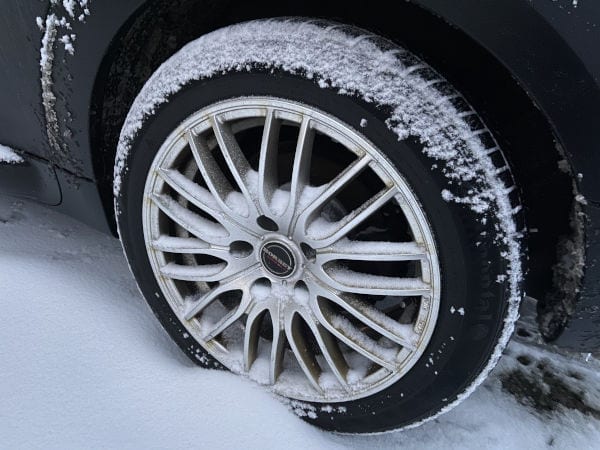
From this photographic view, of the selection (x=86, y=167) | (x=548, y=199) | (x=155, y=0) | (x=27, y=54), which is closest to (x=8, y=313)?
(x=86, y=167)

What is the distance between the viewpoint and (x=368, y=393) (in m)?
1.36

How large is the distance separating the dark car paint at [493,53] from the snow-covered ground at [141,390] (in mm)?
261

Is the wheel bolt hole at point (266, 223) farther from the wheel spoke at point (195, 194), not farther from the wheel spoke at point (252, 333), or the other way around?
the wheel spoke at point (252, 333)

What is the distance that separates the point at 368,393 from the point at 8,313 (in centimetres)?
101

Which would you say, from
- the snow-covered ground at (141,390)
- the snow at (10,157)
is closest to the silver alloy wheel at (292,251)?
the snow-covered ground at (141,390)

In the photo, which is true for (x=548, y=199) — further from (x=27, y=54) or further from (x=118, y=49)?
(x=27, y=54)

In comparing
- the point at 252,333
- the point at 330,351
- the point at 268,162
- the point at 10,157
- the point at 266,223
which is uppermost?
the point at 10,157

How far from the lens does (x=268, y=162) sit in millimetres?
1250

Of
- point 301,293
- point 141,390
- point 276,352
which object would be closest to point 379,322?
point 301,293

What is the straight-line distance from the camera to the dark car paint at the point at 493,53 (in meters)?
0.92

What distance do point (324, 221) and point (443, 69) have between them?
427 millimetres

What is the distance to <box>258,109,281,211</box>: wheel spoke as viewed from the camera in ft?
3.99

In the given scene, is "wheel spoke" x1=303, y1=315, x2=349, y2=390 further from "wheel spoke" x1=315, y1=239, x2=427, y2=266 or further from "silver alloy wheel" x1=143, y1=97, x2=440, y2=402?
"wheel spoke" x1=315, y1=239, x2=427, y2=266

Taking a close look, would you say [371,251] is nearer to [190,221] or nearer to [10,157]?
[190,221]
